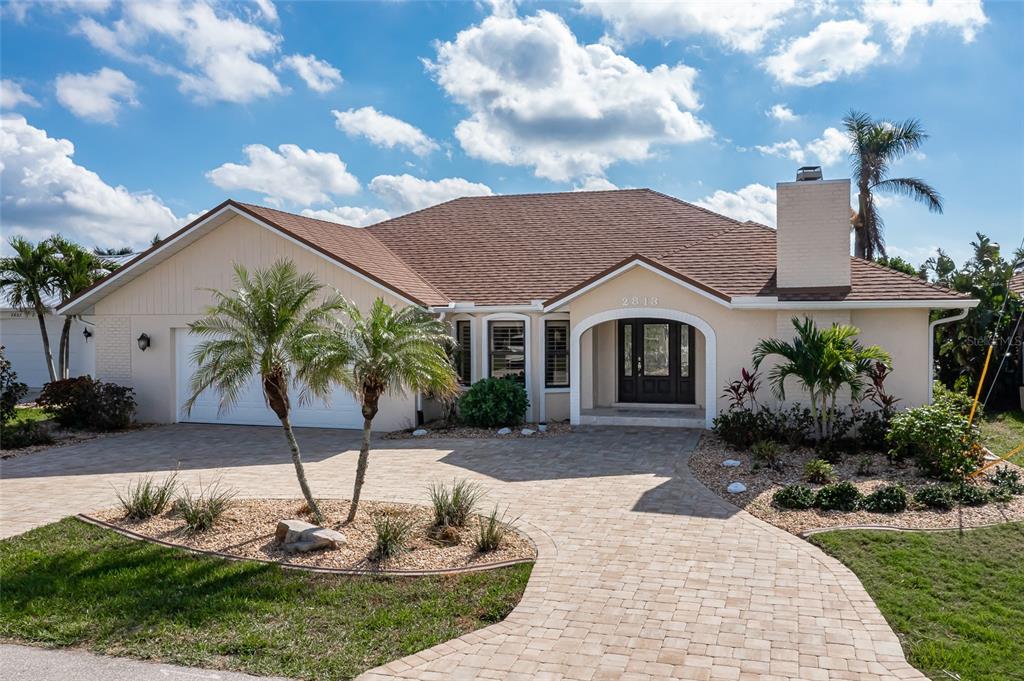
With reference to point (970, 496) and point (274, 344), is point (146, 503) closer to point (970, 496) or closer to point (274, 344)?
point (274, 344)

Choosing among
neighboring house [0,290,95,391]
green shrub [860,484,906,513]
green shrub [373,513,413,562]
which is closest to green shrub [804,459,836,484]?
green shrub [860,484,906,513]

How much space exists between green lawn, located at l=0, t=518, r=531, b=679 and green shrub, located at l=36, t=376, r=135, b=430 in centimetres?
957

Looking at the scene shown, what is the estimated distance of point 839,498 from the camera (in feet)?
31.6

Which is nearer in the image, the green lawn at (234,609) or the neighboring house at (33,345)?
the green lawn at (234,609)

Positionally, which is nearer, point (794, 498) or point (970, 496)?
point (970, 496)

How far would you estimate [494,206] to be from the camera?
23422 mm

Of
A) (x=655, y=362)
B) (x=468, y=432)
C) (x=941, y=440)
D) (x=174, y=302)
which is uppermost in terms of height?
(x=174, y=302)

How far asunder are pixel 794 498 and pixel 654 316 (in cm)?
692

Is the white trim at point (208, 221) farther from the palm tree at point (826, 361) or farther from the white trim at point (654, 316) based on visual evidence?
the palm tree at point (826, 361)

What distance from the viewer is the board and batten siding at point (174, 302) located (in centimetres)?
1708

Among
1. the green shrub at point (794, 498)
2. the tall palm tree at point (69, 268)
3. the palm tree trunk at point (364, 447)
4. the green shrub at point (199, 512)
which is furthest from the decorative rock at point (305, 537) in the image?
the tall palm tree at point (69, 268)

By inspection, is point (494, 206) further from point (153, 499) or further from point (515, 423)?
point (153, 499)

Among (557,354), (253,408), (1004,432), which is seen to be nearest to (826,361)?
(1004,432)

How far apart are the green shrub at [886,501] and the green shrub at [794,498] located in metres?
0.65
